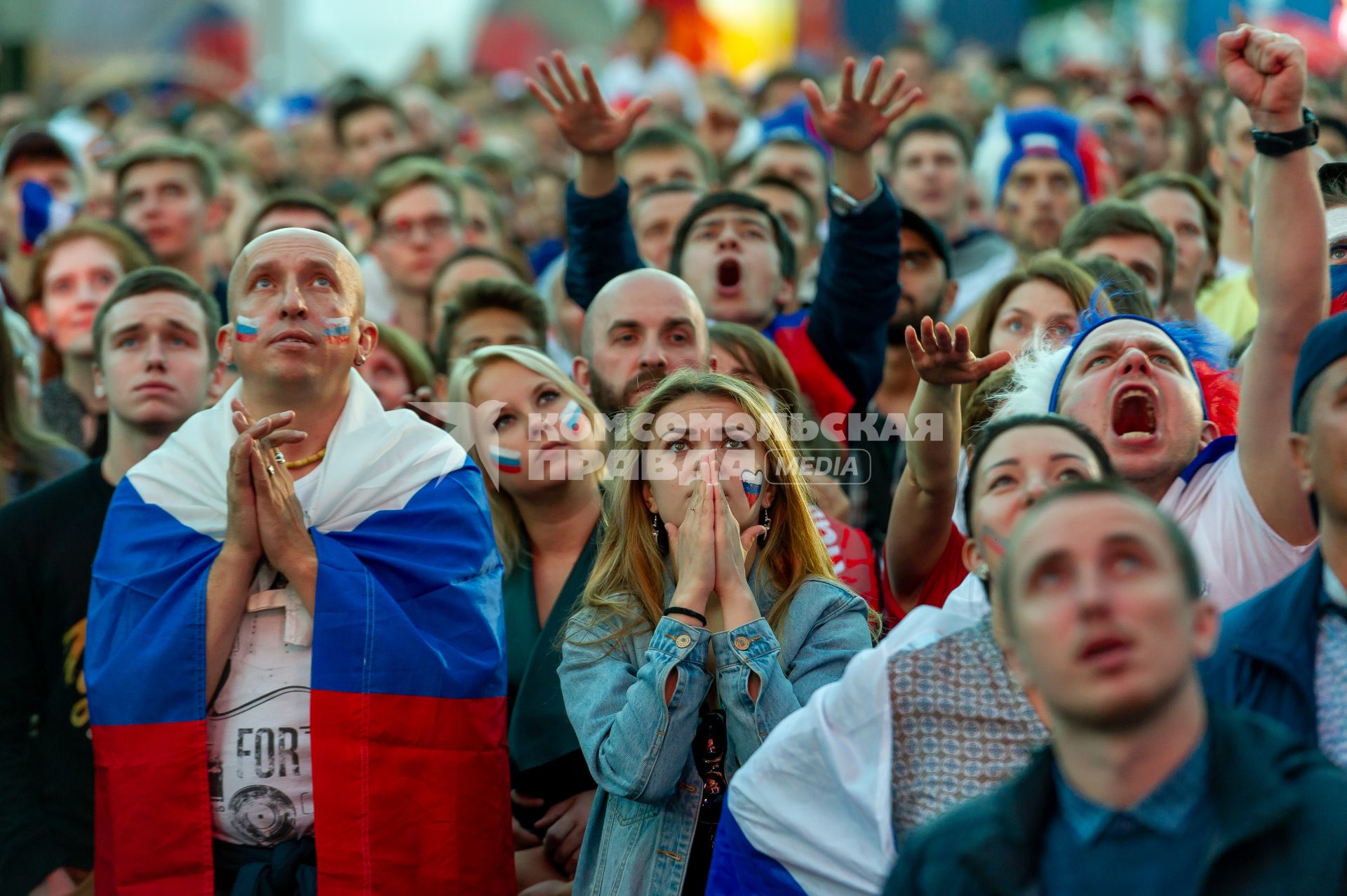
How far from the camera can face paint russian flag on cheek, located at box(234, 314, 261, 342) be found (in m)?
3.72

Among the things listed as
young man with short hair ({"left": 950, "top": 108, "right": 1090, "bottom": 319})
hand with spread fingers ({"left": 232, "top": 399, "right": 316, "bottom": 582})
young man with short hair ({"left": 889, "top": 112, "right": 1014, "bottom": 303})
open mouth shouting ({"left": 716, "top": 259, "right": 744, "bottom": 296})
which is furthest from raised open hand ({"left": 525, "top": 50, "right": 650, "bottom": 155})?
young man with short hair ({"left": 889, "top": 112, "right": 1014, "bottom": 303})

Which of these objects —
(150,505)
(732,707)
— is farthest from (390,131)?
(732,707)

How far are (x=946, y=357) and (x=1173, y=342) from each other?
22.6 inches

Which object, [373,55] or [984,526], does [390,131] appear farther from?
[373,55]

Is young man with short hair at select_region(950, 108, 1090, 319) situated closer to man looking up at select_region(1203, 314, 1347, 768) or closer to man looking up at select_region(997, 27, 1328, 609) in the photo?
man looking up at select_region(997, 27, 1328, 609)

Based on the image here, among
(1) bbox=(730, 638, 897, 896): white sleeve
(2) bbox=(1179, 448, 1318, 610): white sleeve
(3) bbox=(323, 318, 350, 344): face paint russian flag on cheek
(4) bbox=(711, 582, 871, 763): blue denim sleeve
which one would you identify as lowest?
(1) bbox=(730, 638, 897, 896): white sleeve

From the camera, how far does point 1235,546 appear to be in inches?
124

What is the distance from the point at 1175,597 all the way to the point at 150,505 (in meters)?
2.41

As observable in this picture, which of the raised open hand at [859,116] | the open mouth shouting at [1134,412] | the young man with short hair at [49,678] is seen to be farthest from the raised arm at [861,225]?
the young man with short hair at [49,678]

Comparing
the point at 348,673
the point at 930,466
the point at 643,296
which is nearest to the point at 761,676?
the point at 930,466

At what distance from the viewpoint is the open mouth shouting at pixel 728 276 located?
17.3ft

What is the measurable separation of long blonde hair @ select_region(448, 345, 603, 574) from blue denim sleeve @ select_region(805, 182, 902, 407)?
32.0 inches

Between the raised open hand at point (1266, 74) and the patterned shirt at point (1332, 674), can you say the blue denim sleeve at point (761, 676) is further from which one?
the raised open hand at point (1266, 74)

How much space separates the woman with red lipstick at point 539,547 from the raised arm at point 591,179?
73 cm
